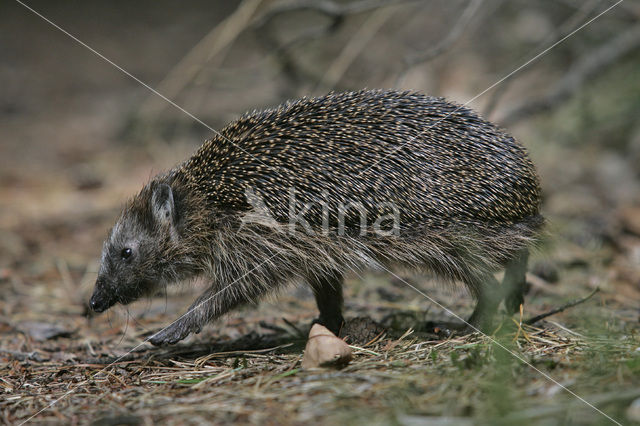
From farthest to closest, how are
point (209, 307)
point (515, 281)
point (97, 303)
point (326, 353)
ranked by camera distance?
point (515, 281) < point (97, 303) < point (209, 307) < point (326, 353)

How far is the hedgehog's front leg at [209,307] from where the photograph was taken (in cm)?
549

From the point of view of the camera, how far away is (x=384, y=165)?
5.35m

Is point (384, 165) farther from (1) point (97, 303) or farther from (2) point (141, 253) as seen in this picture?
(1) point (97, 303)

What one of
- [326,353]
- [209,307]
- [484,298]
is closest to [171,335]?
[209,307]

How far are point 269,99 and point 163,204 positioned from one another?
27.4 ft

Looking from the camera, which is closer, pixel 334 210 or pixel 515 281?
pixel 334 210

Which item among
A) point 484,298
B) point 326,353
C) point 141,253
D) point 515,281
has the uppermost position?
point 141,253

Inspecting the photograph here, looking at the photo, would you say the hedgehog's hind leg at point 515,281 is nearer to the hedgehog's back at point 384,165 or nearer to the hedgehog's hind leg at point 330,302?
the hedgehog's back at point 384,165

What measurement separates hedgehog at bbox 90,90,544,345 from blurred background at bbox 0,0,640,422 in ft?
2.29

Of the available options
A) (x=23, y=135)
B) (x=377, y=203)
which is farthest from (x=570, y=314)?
(x=23, y=135)

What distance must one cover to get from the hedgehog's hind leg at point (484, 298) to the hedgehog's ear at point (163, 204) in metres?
2.81

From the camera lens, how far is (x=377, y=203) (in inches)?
209

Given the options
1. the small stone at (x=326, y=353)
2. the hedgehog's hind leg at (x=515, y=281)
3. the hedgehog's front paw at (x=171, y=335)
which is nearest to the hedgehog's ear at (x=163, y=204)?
the hedgehog's front paw at (x=171, y=335)

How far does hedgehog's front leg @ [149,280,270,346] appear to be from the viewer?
5492 millimetres
